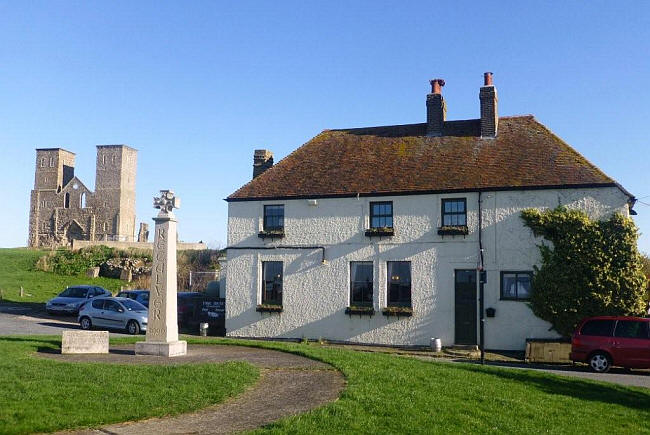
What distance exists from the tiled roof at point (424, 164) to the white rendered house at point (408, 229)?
0.07 m

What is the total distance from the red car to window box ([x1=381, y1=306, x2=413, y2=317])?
6.67 metres

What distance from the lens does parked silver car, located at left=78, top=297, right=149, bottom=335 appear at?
2558cm

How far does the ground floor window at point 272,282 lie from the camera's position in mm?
26281

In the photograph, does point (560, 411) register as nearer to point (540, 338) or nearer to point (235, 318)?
point (540, 338)

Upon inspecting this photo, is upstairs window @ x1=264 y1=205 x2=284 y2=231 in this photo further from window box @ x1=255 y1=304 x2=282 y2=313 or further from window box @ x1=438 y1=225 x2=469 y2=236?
window box @ x1=438 y1=225 x2=469 y2=236

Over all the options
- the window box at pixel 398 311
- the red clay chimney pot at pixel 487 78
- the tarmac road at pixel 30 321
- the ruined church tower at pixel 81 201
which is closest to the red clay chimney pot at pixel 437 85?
the red clay chimney pot at pixel 487 78

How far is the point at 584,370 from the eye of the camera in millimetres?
18875

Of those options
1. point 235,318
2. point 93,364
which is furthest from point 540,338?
point 93,364

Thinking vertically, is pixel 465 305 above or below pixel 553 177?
below

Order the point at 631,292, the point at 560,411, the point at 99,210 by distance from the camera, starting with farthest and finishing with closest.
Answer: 1. the point at 99,210
2. the point at 631,292
3. the point at 560,411

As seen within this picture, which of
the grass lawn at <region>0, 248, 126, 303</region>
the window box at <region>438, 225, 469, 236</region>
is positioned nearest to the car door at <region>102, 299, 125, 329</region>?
the window box at <region>438, 225, 469, 236</region>

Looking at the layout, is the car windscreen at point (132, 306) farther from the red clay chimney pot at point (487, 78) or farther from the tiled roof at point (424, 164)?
the red clay chimney pot at point (487, 78)

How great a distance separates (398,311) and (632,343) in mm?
8589

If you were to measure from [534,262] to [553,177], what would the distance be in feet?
10.7
